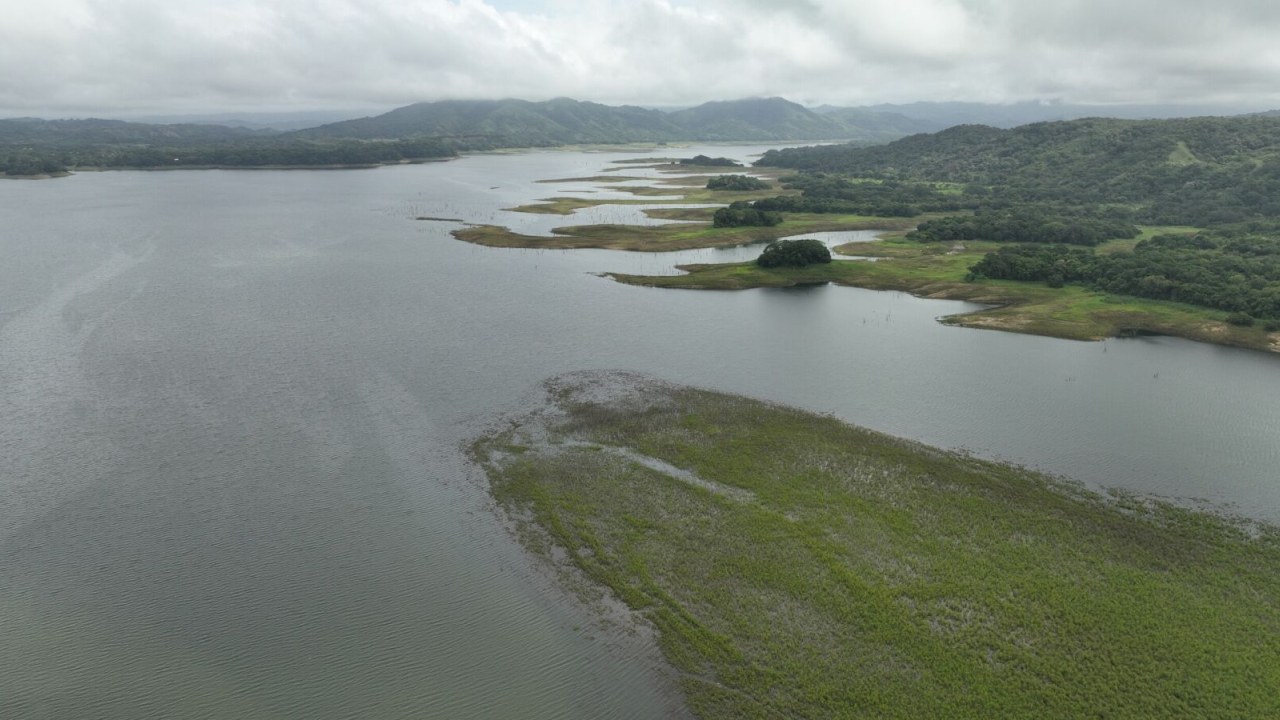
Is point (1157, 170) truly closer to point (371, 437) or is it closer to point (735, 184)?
point (735, 184)

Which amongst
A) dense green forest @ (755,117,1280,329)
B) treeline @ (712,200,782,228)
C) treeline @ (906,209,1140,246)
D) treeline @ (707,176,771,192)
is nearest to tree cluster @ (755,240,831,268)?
dense green forest @ (755,117,1280,329)

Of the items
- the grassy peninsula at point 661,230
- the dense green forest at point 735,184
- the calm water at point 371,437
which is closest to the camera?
the calm water at point 371,437

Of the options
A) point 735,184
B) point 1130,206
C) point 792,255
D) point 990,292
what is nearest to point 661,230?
point 792,255

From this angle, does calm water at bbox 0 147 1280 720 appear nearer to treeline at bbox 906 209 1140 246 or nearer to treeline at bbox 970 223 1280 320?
treeline at bbox 970 223 1280 320

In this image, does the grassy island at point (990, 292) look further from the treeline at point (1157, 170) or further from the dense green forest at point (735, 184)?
the dense green forest at point (735, 184)

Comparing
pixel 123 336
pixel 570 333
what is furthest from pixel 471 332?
pixel 123 336

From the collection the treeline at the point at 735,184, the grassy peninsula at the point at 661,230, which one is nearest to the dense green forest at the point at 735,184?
the treeline at the point at 735,184
